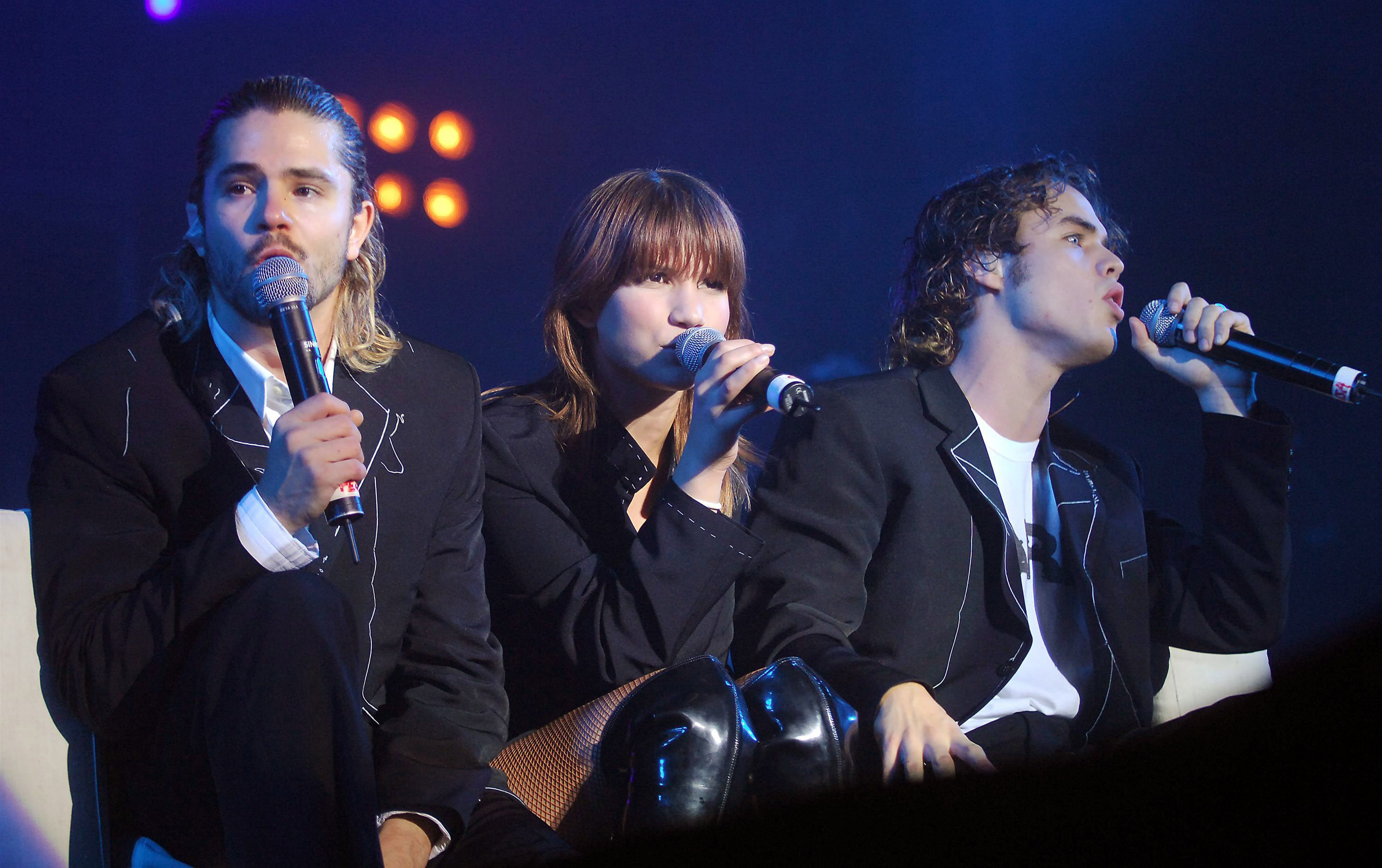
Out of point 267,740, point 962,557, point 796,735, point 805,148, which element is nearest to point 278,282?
point 267,740

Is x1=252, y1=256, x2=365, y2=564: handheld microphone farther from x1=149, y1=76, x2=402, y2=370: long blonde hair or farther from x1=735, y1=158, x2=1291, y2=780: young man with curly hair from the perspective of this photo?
x1=735, y1=158, x2=1291, y2=780: young man with curly hair

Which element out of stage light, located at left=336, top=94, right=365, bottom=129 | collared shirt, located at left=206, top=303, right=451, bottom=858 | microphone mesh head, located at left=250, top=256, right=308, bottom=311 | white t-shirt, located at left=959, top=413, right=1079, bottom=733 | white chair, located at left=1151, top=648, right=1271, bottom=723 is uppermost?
stage light, located at left=336, top=94, right=365, bottom=129

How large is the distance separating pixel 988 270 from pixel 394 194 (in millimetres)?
1886

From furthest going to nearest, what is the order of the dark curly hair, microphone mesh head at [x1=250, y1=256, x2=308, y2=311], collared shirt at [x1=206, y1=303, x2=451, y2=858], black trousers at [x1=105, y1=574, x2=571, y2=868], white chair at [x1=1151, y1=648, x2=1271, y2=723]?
the dark curly hair → white chair at [x1=1151, y1=648, x2=1271, y2=723] → microphone mesh head at [x1=250, y1=256, x2=308, y2=311] → collared shirt at [x1=206, y1=303, x2=451, y2=858] → black trousers at [x1=105, y1=574, x2=571, y2=868]

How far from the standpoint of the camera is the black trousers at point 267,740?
1.12 metres

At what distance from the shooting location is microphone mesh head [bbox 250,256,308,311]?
1446mm

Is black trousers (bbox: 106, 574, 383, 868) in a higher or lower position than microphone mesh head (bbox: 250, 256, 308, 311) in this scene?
lower

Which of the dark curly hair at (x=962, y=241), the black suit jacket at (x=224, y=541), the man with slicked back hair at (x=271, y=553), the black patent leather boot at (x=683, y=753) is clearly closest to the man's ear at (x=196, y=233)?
the man with slicked back hair at (x=271, y=553)

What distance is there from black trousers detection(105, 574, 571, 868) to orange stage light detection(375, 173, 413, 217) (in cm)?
Answer: 225

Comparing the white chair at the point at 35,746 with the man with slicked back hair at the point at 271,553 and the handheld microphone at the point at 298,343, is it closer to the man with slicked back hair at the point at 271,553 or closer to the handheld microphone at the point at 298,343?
the man with slicked back hair at the point at 271,553

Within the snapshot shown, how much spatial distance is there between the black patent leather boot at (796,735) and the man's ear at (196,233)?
1100 millimetres

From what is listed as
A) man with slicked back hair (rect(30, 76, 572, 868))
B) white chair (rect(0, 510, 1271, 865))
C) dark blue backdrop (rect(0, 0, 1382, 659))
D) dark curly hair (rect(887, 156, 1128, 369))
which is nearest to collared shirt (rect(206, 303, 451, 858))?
man with slicked back hair (rect(30, 76, 572, 868))

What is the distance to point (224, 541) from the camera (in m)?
1.28

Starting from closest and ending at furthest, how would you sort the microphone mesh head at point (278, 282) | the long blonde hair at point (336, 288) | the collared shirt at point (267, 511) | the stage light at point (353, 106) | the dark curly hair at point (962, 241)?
the collared shirt at point (267, 511), the microphone mesh head at point (278, 282), the long blonde hair at point (336, 288), the dark curly hair at point (962, 241), the stage light at point (353, 106)
